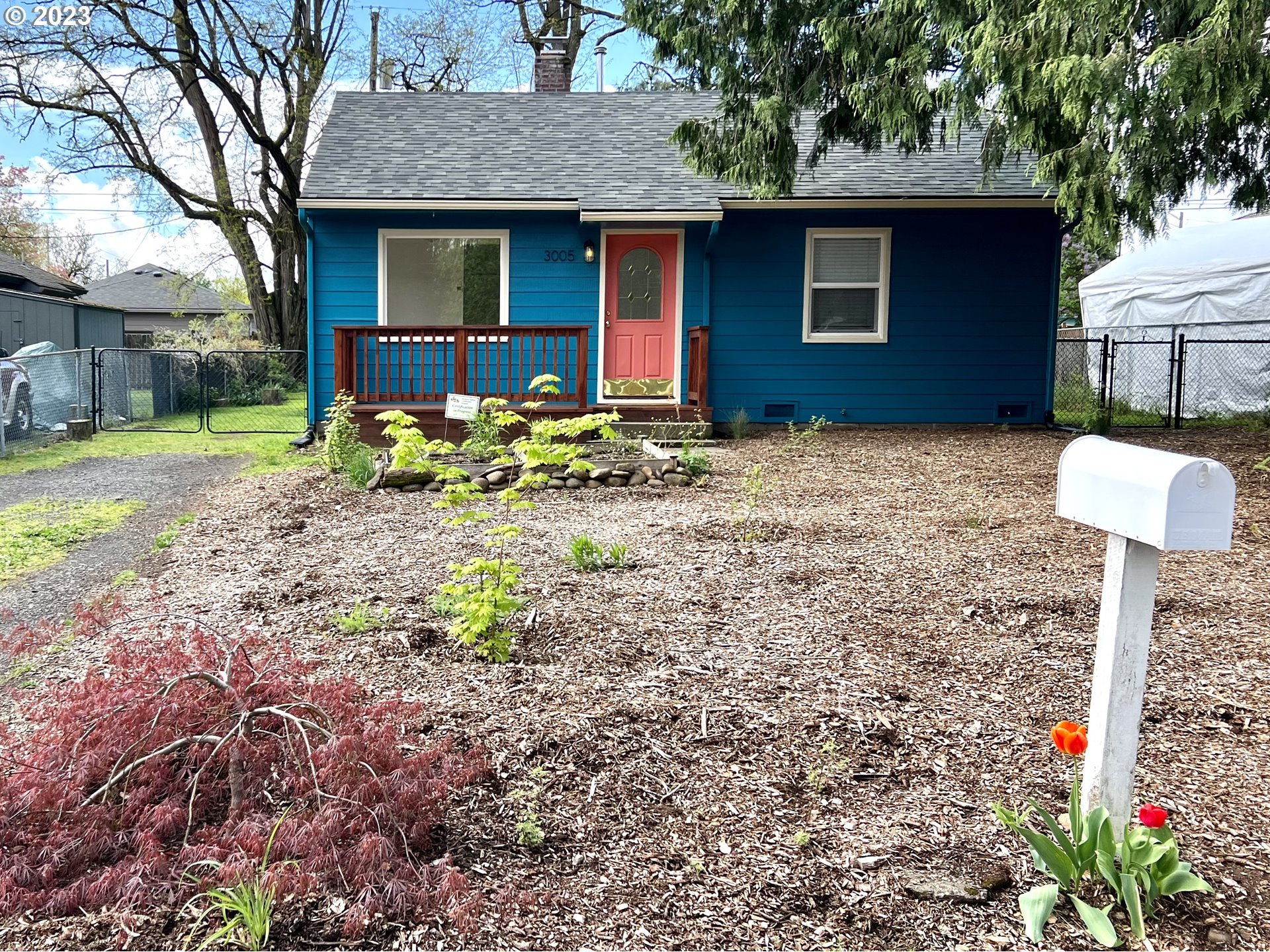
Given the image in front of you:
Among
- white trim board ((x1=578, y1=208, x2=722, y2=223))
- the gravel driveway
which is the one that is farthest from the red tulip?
white trim board ((x1=578, y1=208, x2=722, y2=223))

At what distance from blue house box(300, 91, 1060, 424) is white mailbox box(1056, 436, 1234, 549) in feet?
31.0

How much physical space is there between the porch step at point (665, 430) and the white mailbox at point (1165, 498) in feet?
27.5

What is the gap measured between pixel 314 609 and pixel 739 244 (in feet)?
29.5

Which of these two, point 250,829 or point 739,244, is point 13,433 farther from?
point 250,829

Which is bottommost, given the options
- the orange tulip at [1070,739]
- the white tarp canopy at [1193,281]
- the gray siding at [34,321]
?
the orange tulip at [1070,739]

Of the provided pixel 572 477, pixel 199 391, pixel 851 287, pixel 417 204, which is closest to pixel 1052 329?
pixel 851 287

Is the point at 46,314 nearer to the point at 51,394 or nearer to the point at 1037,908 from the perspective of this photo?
the point at 51,394

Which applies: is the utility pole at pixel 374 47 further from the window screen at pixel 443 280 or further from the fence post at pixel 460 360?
the fence post at pixel 460 360

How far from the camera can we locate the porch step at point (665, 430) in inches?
425

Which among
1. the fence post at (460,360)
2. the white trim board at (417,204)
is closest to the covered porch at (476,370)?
the fence post at (460,360)

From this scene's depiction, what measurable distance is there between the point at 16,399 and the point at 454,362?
5511mm

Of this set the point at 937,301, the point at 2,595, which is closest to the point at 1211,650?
the point at 2,595

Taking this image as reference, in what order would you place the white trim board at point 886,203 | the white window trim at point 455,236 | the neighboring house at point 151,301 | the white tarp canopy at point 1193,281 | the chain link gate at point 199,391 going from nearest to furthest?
the white trim board at point 886,203 → the white window trim at point 455,236 → the chain link gate at point 199,391 → the white tarp canopy at point 1193,281 → the neighboring house at point 151,301

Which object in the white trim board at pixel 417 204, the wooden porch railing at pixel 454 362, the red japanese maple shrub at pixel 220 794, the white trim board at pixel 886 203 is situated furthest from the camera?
the white trim board at pixel 886 203
